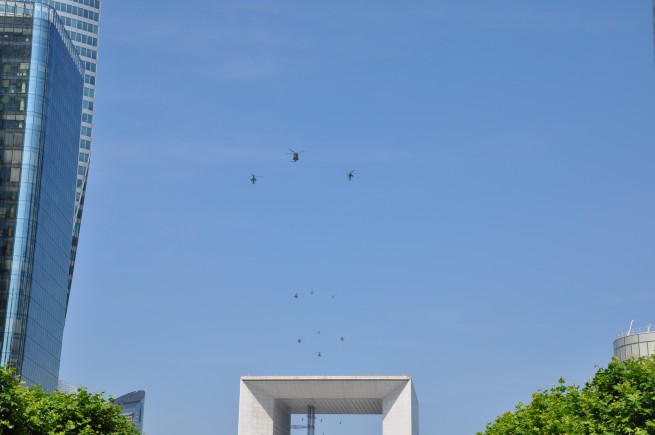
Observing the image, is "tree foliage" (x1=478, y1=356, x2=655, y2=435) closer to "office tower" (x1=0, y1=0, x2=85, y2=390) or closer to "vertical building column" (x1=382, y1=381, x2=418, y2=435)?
"vertical building column" (x1=382, y1=381, x2=418, y2=435)

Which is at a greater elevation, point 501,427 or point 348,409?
point 348,409

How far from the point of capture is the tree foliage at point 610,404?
52.2 m

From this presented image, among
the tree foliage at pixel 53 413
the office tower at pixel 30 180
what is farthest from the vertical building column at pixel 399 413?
the tree foliage at pixel 53 413

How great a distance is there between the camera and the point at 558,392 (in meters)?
68.9

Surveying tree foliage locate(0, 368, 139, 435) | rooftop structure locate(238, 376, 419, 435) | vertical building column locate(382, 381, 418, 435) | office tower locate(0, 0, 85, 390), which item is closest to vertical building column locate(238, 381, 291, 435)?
rooftop structure locate(238, 376, 419, 435)

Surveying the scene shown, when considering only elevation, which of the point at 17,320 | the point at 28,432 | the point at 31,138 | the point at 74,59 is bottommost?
the point at 28,432

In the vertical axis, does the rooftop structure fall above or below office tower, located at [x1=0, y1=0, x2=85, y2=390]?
below

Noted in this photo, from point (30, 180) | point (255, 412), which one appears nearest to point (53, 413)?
point (255, 412)

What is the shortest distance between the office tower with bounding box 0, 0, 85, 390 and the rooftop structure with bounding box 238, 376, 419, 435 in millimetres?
34421

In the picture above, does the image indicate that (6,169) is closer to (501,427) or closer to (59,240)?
(59,240)

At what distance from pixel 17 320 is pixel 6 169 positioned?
2146 centimetres

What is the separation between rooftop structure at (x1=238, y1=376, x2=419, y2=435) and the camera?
137m

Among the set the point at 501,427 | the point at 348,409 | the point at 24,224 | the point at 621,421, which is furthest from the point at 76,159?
the point at 621,421

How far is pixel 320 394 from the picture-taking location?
141625mm
